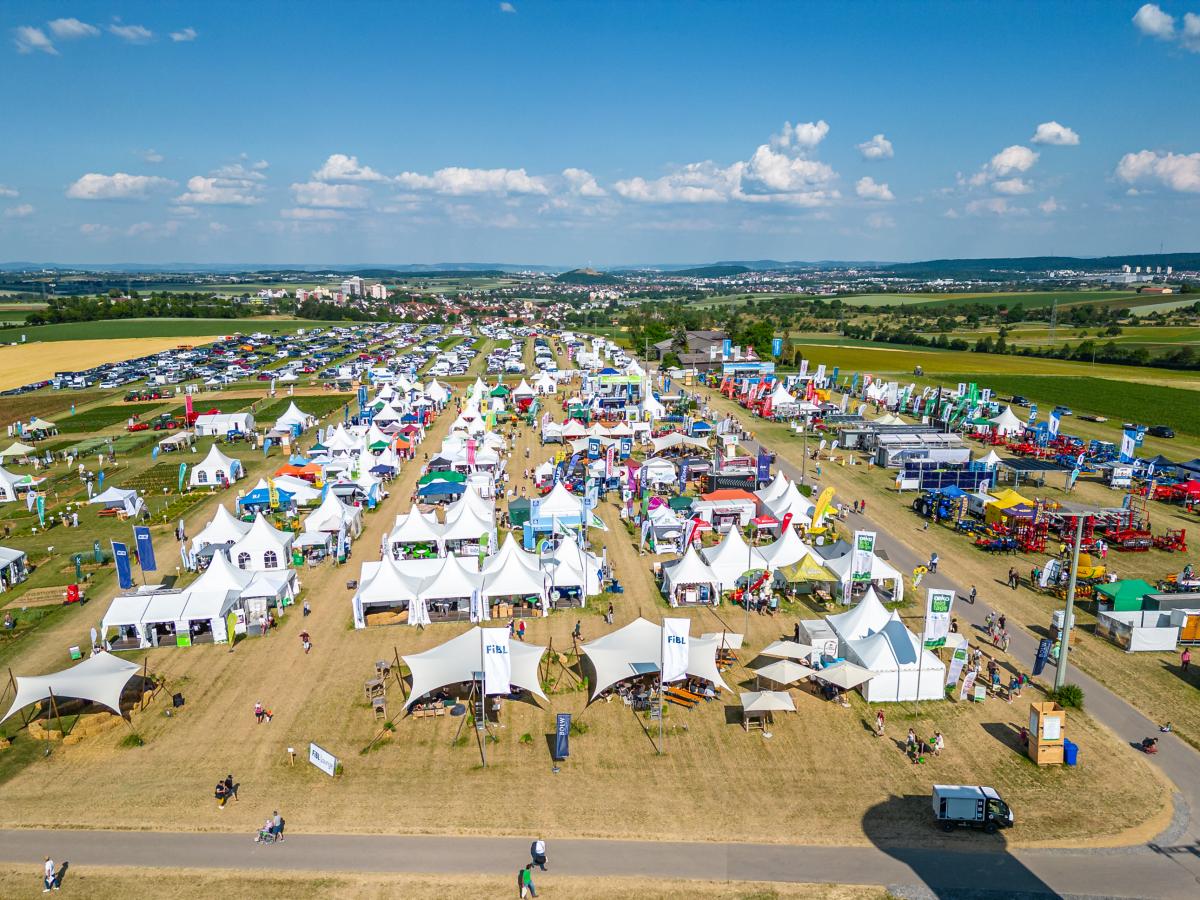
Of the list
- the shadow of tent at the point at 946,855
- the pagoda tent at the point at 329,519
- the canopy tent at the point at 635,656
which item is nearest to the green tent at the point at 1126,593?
the shadow of tent at the point at 946,855

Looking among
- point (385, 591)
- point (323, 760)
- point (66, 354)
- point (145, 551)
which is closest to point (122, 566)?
point (145, 551)

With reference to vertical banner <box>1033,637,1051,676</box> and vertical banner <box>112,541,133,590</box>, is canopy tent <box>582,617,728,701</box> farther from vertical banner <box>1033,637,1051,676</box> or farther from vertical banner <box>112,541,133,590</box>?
vertical banner <box>112,541,133,590</box>

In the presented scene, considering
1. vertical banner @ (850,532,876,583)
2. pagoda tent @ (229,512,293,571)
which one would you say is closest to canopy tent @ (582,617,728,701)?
vertical banner @ (850,532,876,583)

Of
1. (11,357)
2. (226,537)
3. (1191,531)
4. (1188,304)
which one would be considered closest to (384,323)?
(11,357)

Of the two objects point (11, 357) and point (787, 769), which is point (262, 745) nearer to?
point (787, 769)

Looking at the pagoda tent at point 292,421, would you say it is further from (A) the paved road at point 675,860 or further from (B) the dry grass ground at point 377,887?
(B) the dry grass ground at point 377,887
